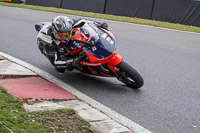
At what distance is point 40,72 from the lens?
22.6 ft

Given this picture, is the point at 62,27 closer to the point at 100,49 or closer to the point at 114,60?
the point at 100,49

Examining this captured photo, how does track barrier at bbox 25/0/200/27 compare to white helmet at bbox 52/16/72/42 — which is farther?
track barrier at bbox 25/0/200/27

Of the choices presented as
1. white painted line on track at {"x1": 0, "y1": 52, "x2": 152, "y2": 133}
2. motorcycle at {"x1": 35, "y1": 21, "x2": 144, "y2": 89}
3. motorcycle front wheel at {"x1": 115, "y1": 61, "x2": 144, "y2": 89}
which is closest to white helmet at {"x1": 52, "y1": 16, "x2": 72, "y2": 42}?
motorcycle at {"x1": 35, "y1": 21, "x2": 144, "y2": 89}

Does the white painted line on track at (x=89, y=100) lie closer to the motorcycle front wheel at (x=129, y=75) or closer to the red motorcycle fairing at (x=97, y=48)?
the red motorcycle fairing at (x=97, y=48)

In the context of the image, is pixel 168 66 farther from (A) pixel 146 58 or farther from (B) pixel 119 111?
(B) pixel 119 111

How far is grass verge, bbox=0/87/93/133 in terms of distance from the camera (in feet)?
12.7

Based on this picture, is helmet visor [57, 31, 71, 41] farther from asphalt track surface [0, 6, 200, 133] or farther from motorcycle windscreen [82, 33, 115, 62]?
asphalt track surface [0, 6, 200, 133]

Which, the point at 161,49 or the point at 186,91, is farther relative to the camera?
the point at 161,49

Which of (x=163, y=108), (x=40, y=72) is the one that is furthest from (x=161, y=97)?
(x=40, y=72)

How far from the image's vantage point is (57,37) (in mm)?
6320

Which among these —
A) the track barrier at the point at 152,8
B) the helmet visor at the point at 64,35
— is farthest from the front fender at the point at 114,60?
the track barrier at the point at 152,8

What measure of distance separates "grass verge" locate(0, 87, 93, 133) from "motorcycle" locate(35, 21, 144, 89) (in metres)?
1.58

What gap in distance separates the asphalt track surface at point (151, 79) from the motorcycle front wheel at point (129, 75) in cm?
13

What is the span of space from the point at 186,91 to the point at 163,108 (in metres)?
1.06
